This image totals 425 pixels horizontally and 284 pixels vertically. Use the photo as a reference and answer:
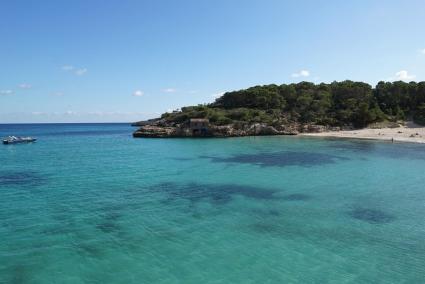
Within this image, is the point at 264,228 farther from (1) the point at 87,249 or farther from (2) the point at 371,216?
(1) the point at 87,249

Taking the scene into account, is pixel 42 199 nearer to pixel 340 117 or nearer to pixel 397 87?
pixel 340 117

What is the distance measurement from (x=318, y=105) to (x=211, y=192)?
72.0 metres

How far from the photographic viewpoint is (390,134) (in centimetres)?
7431

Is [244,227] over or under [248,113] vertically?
under

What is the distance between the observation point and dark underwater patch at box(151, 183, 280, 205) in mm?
23484

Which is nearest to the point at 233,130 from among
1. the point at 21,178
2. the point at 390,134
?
the point at 390,134

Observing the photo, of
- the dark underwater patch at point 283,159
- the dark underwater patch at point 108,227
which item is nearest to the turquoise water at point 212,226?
the dark underwater patch at point 108,227

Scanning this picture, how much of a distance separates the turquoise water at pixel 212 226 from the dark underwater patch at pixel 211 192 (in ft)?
→ 0.25

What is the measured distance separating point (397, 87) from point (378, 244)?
3795 inches

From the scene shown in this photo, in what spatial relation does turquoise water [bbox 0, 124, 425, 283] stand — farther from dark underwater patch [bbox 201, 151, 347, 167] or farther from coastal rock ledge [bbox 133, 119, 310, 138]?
coastal rock ledge [bbox 133, 119, 310, 138]

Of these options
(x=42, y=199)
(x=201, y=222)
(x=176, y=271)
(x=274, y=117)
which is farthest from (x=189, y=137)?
(x=176, y=271)

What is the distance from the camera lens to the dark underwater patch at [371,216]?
18.9 metres

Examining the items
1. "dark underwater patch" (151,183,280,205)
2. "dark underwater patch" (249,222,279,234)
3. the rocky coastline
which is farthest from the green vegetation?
"dark underwater patch" (249,222,279,234)

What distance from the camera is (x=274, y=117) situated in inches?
3413
